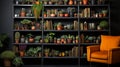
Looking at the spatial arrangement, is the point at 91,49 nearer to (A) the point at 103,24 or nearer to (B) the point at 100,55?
(B) the point at 100,55

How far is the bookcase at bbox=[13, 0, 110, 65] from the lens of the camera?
815 centimetres

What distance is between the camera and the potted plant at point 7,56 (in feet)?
25.2

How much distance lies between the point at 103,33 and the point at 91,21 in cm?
52

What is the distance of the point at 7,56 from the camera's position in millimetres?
7691

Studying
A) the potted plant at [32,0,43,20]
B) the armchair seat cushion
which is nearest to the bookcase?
the potted plant at [32,0,43,20]

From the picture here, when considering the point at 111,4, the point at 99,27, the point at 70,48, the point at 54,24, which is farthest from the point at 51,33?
the point at 111,4

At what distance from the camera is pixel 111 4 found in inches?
331

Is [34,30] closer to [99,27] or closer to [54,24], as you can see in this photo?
[54,24]

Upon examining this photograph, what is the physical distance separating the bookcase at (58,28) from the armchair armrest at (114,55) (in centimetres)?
116

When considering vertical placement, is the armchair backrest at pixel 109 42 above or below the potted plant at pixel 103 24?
below

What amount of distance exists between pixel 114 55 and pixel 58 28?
6.46 feet

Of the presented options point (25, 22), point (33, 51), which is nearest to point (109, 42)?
point (33, 51)

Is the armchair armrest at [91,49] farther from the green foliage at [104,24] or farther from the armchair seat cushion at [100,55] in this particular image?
the green foliage at [104,24]

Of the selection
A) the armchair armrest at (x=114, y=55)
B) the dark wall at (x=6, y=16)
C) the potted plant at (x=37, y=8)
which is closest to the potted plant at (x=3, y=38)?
the dark wall at (x=6, y=16)
